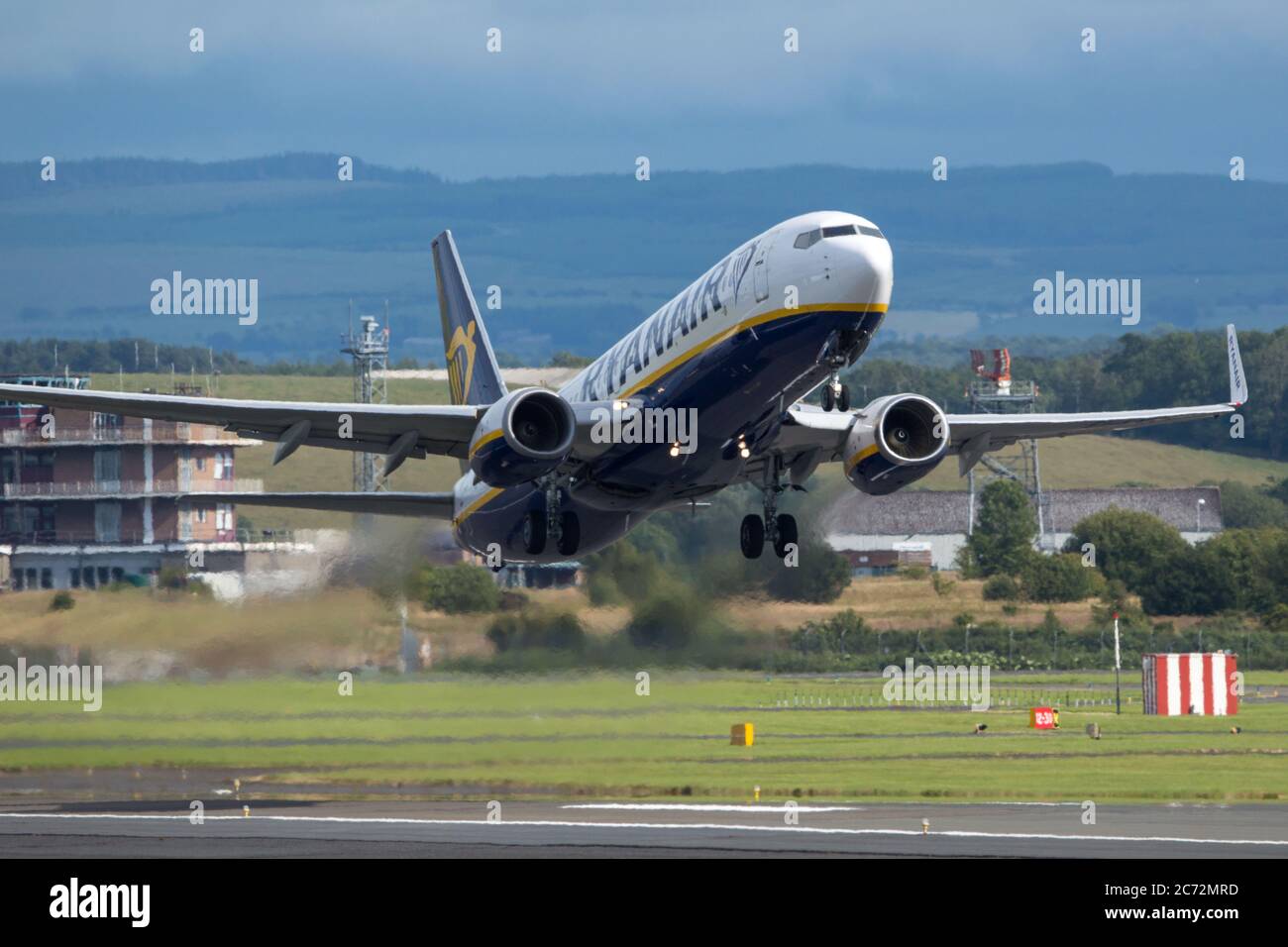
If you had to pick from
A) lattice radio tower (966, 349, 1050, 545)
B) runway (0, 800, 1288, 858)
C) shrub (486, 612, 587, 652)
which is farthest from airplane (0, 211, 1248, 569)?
lattice radio tower (966, 349, 1050, 545)

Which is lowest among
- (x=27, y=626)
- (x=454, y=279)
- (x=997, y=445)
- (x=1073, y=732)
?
(x=1073, y=732)

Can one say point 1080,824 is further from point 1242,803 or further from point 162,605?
point 162,605

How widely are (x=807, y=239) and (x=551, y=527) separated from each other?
9.83 metres

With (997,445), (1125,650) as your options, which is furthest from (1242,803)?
(1125,650)

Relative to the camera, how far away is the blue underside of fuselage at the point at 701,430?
33.9 meters

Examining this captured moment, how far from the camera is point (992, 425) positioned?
137 feet

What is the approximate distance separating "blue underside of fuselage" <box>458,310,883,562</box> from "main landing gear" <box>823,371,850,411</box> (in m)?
0.38

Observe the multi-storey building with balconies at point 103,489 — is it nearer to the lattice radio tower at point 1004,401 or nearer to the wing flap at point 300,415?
the wing flap at point 300,415

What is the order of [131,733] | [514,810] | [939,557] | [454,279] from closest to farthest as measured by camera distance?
[514,810] < [131,733] < [454,279] < [939,557]

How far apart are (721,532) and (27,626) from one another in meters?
15.9

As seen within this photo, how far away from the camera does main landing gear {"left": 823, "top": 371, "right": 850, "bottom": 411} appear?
35438mm

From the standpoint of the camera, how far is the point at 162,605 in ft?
146

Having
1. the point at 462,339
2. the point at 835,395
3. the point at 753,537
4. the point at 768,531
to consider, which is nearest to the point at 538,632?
the point at 753,537

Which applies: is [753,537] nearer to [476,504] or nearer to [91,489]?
[476,504]
